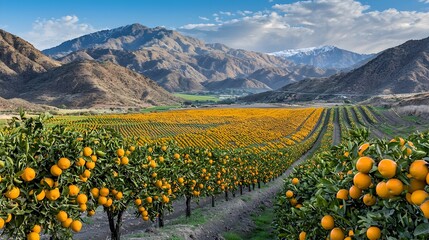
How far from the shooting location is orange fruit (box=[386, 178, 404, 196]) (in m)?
3.50

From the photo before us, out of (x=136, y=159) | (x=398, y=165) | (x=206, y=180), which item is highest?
(x=398, y=165)

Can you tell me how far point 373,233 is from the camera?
13.0ft

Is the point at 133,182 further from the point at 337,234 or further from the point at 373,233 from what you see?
the point at 373,233

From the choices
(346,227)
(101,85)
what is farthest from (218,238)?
(101,85)

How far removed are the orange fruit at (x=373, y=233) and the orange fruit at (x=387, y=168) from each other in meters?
0.81

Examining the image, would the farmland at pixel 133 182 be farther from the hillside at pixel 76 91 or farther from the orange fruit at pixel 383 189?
the hillside at pixel 76 91

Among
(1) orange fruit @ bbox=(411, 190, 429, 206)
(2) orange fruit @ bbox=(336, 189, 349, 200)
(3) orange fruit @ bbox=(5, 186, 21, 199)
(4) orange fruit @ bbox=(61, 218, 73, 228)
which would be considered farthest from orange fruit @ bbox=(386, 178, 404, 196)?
(4) orange fruit @ bbox=(61, 218, 73, 228)

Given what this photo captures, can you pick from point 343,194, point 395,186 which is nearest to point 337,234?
point 343,194

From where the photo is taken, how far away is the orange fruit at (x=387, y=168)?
11.4ft

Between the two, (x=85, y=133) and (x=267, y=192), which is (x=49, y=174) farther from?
(x=267, y=192)

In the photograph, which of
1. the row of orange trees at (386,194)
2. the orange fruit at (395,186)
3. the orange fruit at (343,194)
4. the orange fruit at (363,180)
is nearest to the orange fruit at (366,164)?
the row of orange trees at (386,194)

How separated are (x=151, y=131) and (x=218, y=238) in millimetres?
53089

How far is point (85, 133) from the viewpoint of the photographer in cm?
820

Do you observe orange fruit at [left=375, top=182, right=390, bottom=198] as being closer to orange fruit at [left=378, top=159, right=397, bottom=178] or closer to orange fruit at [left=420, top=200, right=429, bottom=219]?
orange fruit at [left=378, top=159, right=397, bottom=178]
